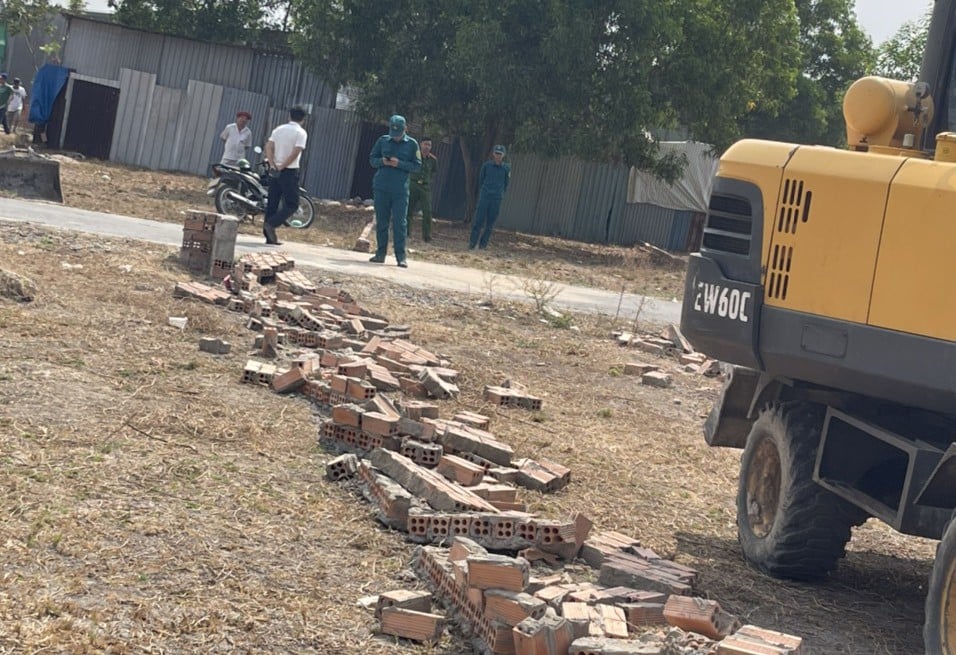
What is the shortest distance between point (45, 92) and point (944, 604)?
29211 mm

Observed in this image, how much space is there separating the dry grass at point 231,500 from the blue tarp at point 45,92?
19.9 m

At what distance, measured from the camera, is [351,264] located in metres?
16.9

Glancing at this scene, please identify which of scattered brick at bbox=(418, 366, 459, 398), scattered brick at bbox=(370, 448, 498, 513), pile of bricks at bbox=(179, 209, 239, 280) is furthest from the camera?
pile of bricks at bbox=(179, 209, 239, 280)

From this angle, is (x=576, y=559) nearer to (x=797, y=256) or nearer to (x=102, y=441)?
(x=797, y=256)

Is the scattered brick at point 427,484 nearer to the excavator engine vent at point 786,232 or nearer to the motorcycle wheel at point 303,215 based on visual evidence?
the excavator engine vent at point 786,232

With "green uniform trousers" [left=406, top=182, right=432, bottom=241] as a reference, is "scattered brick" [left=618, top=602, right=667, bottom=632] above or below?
below

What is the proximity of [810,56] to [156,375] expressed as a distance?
38.3 m

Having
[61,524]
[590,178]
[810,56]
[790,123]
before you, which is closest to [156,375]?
[61,524]

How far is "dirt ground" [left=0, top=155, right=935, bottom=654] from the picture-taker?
509 cm

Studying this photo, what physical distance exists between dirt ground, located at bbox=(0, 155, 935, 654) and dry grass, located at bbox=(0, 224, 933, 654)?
0.05 feet

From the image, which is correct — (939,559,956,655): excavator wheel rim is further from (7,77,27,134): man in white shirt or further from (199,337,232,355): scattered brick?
(7,77,27,134): man in white shirt

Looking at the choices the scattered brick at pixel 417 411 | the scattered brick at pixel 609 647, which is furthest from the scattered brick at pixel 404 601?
the scattered brick at pixel 417 411

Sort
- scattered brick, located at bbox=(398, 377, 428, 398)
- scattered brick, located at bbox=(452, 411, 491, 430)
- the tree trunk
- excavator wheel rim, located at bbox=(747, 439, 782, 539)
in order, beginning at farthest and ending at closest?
the tree trunk → scattered brick, located at bbox=(398, 377, 428, 398) → scattered brick, located at bbox=(452, 411, 491, 430) → excavator wheel rim, located at bbox=(747, 439, 782, 539)

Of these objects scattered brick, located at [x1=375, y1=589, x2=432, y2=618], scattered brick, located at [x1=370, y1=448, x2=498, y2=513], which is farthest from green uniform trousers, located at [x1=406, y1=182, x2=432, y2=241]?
scattered brick, located at [x1=375, y1=589, x2=432, y2=618]
